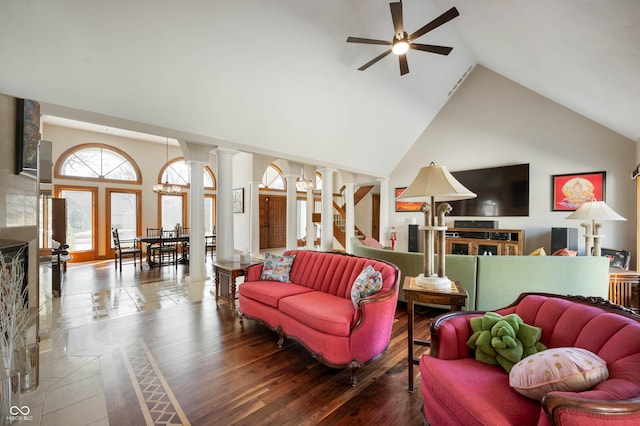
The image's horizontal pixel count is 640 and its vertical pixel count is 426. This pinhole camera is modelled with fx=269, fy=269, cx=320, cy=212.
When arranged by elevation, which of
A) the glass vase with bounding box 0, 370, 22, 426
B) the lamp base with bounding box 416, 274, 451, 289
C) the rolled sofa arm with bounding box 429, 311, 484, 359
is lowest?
the glass vase with bounding box 0, 370, 22, 426

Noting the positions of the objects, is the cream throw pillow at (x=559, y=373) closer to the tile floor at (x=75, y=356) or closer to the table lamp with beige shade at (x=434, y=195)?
the table lamp with beige shade at (x=434, y=195)

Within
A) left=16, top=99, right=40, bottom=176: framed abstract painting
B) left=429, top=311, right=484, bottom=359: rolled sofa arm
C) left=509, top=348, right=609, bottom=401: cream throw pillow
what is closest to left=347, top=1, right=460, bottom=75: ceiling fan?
left=429, top=311, right=484, bottom=359: rolled sofa arm

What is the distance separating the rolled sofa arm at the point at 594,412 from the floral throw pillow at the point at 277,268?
106 inches

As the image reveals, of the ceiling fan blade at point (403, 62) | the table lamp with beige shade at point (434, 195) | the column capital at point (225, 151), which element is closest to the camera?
the table lamp with beige shade at point (434, 195)

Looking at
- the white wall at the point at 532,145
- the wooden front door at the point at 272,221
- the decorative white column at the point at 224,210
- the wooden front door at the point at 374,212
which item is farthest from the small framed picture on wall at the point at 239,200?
the white wall at the point at 532,145

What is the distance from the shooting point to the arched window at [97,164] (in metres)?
6.88

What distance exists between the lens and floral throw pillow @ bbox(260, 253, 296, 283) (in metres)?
3.31

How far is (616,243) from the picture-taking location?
507 centimetres

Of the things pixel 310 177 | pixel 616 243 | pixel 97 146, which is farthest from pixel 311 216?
pixel 616 243

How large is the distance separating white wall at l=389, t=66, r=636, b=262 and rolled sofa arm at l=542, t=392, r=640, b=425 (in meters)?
6.04

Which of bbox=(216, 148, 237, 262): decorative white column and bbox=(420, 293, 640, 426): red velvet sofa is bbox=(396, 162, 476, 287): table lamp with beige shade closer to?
bbox=(420, 293, 640, 426): red velvet sofa

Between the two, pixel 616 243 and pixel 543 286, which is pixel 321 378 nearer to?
pixel 543 286

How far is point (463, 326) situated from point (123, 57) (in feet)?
13.7

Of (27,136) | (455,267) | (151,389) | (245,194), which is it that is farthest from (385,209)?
(27,136)
